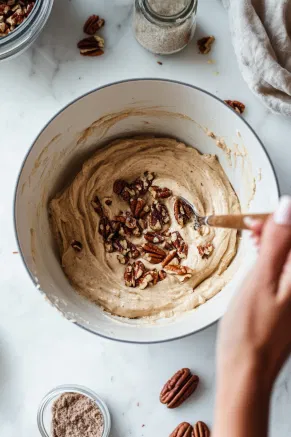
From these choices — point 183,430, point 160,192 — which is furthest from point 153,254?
point 183,430

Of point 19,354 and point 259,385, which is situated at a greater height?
point 259,385

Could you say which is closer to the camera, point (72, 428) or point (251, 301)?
point (251, 301)

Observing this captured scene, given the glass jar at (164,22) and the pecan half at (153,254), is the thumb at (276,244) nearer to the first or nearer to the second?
the pecan half at (153,254)

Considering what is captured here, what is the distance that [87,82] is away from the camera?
1623 mm

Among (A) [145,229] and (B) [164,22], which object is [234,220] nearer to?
(A) [145,229]

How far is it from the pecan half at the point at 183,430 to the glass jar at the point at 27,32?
1.03 m

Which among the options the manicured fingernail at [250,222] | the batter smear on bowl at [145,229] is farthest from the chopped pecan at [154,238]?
the manicured fingernail at [250,222]

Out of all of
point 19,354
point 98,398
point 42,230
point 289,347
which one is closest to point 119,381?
point 98,398

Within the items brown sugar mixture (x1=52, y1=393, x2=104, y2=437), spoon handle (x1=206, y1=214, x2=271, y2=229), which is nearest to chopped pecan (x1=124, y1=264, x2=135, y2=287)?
brown sugar mixture (x1=52, y1=393, x2=104, y2=437)

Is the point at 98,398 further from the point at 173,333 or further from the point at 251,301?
the point at 251,301

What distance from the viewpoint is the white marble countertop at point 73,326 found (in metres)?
1.54

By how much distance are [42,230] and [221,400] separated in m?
0.74

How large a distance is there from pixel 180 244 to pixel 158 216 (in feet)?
0.31

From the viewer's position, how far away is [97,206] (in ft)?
5.25
